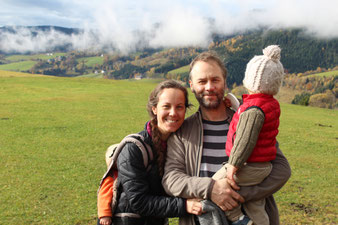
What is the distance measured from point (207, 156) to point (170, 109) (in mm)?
628

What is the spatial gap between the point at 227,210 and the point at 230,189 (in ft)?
0.73

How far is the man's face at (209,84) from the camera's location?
10.9 ft

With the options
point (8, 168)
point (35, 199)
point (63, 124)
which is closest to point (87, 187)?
point (35, 199)

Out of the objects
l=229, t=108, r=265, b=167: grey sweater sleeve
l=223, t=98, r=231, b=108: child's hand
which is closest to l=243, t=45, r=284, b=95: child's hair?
l=229, t=108, r=265, b=167: grey sweater sleeve

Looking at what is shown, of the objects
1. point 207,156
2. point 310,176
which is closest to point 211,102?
point 207,156

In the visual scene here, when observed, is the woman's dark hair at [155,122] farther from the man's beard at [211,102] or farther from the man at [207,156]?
the man's beard at [211,102]

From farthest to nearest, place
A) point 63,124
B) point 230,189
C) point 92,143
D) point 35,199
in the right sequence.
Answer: point 63,124 < point 92,143 < point 35,199 < point 230,189

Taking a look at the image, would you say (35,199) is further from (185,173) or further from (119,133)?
(119,133)

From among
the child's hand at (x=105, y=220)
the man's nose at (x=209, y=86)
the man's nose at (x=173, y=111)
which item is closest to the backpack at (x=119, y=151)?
the child's hand at (x=105, y=220)

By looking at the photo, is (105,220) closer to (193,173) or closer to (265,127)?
(193,173)

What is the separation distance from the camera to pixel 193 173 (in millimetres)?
3180

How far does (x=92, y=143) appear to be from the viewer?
16.4 m

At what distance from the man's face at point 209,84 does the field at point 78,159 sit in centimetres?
567

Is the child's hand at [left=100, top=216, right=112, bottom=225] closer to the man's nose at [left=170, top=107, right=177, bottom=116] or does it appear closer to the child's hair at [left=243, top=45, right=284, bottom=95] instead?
the man's nose at [left=170, top=107, right=177, bottom=116]
